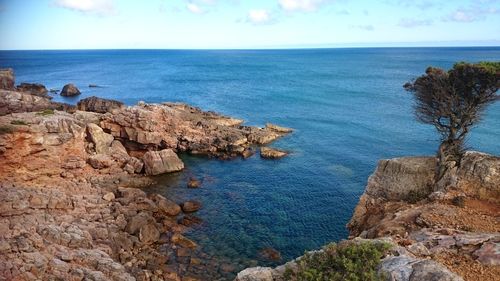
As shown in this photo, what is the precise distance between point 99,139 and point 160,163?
352 inches

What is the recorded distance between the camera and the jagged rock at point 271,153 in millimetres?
57781

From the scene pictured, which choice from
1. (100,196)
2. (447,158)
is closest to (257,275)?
(447,158)

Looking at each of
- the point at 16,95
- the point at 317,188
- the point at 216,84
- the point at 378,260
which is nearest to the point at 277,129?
the point at 317,188

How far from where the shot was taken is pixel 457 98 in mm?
29078

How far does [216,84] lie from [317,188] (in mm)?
98016

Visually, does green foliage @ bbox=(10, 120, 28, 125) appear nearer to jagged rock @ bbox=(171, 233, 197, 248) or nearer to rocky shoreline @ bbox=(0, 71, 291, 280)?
rocky shoreline @ bbox=(0, 71, 291, 280)

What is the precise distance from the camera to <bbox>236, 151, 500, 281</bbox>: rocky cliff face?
51.1ft

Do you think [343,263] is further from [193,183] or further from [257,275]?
[193,183]

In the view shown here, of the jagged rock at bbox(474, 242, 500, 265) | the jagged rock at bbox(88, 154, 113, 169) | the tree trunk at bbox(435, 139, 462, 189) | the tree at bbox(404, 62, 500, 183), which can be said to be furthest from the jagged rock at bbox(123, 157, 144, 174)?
the jagged rock at bbox(474, 242, 500, 265)

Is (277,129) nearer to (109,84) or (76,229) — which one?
(76,229)

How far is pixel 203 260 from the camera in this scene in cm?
3116

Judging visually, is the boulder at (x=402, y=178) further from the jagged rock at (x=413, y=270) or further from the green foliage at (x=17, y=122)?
the green foliage at (x=17, y=122)

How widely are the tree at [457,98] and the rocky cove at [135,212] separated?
5.31 ft

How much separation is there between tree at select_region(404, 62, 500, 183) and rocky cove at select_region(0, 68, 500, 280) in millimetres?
1618
